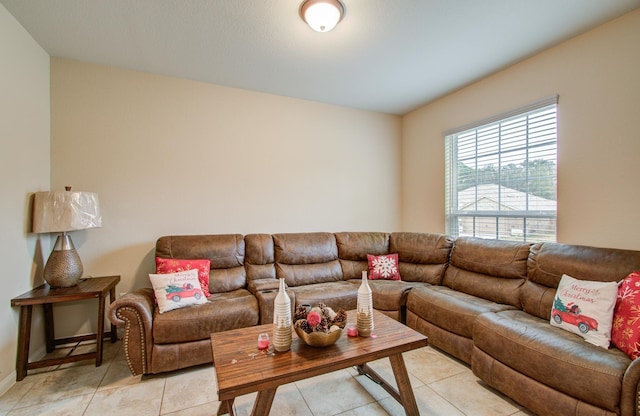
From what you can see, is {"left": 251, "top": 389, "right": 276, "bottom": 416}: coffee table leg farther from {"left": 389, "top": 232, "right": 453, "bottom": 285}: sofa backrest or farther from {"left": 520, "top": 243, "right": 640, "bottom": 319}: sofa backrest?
{"left": 389, "top": 232, "right": 453, "bottom": 285}: sofa backrest

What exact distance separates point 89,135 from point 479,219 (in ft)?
13.9

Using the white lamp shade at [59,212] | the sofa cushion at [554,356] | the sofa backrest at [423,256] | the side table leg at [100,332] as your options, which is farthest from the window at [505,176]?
the white lamp shade at [59,212]

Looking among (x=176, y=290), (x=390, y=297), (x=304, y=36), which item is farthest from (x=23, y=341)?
(x=304, y=36)

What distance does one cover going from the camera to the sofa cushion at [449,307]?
2.26 metres

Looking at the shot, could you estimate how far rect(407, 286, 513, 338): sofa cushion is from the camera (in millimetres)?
2256

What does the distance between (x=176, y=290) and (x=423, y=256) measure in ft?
8.50

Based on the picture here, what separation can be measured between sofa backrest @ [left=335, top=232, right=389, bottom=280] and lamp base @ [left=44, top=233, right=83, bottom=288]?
8.46 feet

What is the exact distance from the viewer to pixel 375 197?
4.19 metres

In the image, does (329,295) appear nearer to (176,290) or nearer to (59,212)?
(176,290)

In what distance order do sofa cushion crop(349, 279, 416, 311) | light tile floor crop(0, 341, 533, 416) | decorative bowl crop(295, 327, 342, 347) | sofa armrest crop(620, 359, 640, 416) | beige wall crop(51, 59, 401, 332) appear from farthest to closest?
sofa cushion crop(349, 279, 416, 311), beige wall crop(51, 59, 401, 332), light tile floor crop(0, 341, 533, 416), decorative bowl crop(295, 327, 342, 347), sofa armrest crop(620, 359, 640, 416)

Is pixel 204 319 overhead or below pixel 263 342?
below

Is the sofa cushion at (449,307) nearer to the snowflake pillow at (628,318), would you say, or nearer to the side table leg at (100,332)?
the snowflake pillow at (628,318)

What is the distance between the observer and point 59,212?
227 centimetres

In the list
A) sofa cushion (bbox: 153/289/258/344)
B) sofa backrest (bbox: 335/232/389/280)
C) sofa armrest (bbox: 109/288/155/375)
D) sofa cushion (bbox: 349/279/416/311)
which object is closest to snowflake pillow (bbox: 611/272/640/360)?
sofa cushion (bbox: 349/279/416/311)
